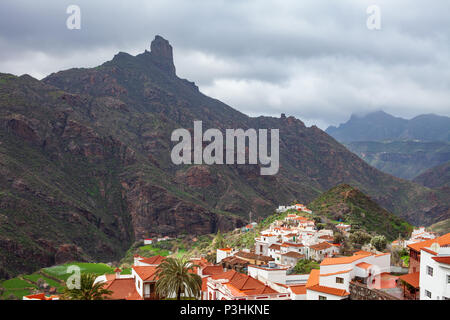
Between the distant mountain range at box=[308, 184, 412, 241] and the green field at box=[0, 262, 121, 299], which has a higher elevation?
the distant mountain range at box=[308, 184, 412, 241]

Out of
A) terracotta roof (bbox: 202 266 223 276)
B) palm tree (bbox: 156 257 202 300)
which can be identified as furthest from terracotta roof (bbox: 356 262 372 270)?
terracotta roof (bbox: 202 266 223 276)

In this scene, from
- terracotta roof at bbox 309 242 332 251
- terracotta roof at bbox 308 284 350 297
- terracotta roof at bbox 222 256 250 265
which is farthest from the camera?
terracotta roof at bbox 309 242 332 251

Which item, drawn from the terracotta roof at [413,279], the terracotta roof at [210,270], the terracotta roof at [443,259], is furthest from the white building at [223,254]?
the terracotta roof at [443,259]

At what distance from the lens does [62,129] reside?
460 ft

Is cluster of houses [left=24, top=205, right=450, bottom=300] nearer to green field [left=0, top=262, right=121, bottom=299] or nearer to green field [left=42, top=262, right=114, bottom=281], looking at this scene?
green field [left=0, top=262, right=121, bottom=299]

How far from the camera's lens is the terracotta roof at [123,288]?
105ft

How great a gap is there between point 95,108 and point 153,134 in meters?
25.6

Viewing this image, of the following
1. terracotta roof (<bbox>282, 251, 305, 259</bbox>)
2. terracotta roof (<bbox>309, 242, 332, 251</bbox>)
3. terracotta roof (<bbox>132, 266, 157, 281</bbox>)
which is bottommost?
terracotta roof (<bbox>282, 251, 305, 259</bbox>)

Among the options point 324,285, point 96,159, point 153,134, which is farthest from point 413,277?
point 153,134

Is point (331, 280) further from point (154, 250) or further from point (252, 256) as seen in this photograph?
point (154, 250)

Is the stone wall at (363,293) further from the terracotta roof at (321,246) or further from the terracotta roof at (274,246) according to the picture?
the terracotta roof at (274,246)

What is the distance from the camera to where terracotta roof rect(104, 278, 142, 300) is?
105 ft

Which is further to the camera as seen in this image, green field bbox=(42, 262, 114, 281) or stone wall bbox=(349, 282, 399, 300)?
green field bbox=(42, 262, 114, 281)
